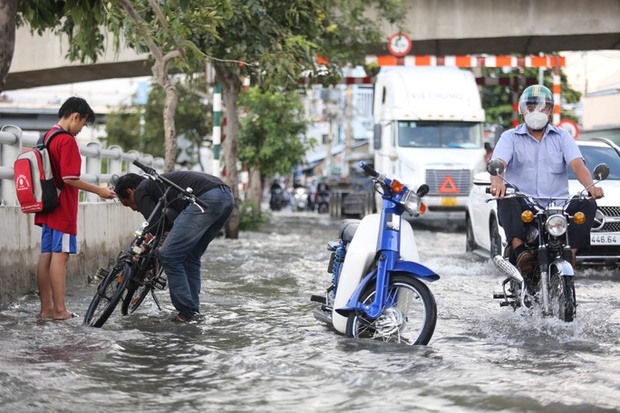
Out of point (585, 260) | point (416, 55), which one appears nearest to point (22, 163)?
point (585, 260)

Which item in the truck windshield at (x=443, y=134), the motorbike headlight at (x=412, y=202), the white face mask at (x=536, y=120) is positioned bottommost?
the motorbike headlight at (x=412, y=202)

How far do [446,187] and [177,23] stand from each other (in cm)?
1334

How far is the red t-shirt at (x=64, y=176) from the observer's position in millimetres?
8695

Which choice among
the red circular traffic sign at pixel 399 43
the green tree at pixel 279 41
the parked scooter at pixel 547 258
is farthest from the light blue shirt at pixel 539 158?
the red circular traffic sign at pixel 399 43

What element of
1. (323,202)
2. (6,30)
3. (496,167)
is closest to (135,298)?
(6,30)

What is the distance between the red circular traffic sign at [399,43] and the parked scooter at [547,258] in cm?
1897

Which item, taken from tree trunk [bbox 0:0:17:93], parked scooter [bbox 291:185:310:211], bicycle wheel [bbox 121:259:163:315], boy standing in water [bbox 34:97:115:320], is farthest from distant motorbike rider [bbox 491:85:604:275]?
parked scooter [bbox 291:185:310:211]

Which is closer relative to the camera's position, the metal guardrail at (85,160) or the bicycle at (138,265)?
the bicycle at (138,265)

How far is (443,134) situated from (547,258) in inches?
747

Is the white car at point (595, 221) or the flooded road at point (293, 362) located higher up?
the white car at point (595, 221)

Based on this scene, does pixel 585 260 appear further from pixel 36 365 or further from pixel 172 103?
pixel 36 365

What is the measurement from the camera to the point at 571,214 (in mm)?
8398

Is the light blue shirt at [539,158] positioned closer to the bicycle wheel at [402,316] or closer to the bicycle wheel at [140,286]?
the bicycle wheel at [402,316]

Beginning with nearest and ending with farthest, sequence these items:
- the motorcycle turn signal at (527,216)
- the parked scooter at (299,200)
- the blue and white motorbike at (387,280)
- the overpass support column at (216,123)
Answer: the blue and white motorbike at (387,280) → the motorcycle turn signal at (527,216) → the overpass support column at (216,123) → the parked scooter at (299,200)
